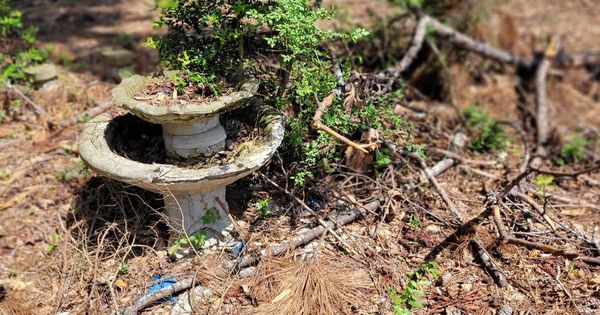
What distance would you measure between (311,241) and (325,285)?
0.47 metres

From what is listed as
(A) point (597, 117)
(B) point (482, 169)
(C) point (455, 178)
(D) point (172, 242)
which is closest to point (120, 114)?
(D) point (172, 242)

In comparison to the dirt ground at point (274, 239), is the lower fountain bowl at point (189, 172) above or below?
above

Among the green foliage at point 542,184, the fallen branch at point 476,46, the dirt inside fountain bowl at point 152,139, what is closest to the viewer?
the dirt inside fountain bowl at point 152,139

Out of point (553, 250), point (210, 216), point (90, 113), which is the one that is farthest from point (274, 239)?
point (90, 113)

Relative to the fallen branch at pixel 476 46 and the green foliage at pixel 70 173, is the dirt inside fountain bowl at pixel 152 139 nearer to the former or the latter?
the green foliage at pixel 70 173

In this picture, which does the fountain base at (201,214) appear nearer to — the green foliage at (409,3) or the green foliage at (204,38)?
the green foliage at (204,38)

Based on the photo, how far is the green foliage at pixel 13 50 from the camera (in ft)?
15.4

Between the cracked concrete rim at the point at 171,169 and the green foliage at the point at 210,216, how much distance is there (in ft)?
0.58

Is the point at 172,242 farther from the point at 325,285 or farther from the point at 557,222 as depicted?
the point at 557,222

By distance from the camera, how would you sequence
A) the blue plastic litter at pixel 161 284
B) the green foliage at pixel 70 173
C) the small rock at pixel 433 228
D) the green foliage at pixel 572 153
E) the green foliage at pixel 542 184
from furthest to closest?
the green foliage at pixel 572 153, the green foliage at pixel 70 173, the green foliage at pixel 542 184, the small rock at pixel 433 228, the blue plastic litter at pixel 161 284

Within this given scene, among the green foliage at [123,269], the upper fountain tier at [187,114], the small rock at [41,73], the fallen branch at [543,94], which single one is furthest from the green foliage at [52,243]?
the fallen branch at [543,94]

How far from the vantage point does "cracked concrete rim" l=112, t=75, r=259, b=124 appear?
2650mm

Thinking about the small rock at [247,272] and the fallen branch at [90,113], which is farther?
the fallen branch at [90,113]

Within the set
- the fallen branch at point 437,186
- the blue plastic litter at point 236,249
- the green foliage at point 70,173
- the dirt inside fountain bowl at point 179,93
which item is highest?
the dirt inside fountain bowl at point 179,93
